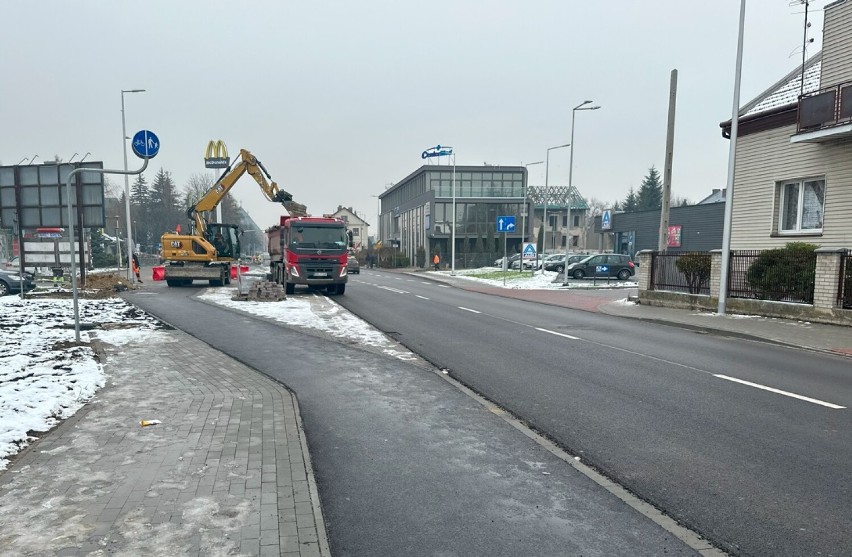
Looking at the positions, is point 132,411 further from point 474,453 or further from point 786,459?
point 786,459

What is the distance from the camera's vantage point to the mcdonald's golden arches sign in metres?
49.6

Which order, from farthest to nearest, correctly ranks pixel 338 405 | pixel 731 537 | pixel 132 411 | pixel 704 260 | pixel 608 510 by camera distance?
pixel 704 260, pixel 338 405, pixel 132 411, pixel 608 510, pixel 731 537

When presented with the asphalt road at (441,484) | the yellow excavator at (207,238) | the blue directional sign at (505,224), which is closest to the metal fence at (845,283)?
the asphalt road at (441,484)

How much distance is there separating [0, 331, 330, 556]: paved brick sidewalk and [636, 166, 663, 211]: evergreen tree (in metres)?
90.4

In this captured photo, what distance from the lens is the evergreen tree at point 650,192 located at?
87938 mm

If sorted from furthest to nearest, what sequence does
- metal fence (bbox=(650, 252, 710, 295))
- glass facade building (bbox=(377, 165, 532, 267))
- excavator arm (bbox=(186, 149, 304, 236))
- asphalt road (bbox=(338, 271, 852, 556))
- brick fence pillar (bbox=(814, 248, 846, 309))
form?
glass facade building (bbox=(377, 165, 532, 267)) < excavator arm (bbox=(186, 149, 304, 236)) < metal fence (bbox=(650, 252, 710, 295)) < brick fence pillar (bbox=(814, 248, 846, 309)) < asphalt road (bbox=(338, 271, 852, 556))

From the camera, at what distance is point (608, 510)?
3.92 metres

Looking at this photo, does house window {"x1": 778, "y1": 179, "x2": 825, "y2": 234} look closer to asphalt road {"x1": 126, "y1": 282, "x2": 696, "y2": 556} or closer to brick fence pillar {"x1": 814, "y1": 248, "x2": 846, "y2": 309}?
brick fence pillar {"x1": 814, "y1": 248, "x2": 846, "y2": 309}

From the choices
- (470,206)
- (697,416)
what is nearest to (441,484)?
(697,416)

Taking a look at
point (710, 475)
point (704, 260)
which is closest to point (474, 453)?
point (710, 475)

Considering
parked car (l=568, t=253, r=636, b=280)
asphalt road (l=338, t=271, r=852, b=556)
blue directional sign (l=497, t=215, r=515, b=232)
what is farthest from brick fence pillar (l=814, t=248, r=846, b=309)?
blue directional sign (l=497, t=215, r=515, b=232)

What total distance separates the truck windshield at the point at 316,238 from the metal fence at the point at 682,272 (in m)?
11.7

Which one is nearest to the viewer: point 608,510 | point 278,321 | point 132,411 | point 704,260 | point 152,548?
point 152,548

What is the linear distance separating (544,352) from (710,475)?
5.62 metres
